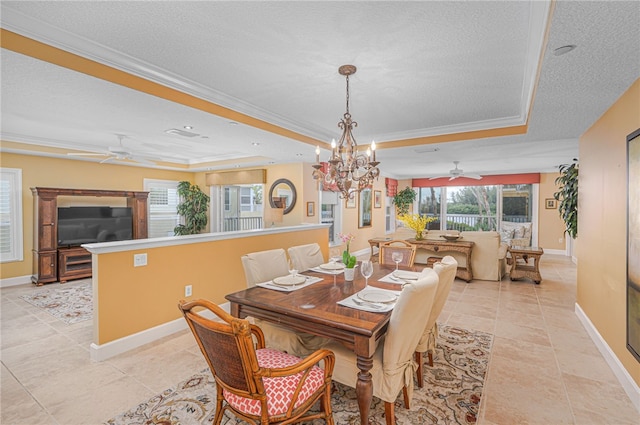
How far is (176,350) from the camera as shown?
273 centimetres

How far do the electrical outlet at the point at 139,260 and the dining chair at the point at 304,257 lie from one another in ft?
4.64

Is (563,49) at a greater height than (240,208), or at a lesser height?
greater

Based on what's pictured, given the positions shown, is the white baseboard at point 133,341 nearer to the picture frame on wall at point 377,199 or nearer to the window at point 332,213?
the window at point 332,213

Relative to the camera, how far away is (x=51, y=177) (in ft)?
17.4

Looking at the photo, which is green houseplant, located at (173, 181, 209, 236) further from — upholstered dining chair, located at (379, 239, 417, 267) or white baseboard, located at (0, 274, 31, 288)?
upholstered dining chair, located at (379, 239, 417, 267)

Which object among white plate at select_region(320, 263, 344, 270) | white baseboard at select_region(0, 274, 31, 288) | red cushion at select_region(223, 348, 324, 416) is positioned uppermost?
white plate at select_region(320, 263, 344, 270)

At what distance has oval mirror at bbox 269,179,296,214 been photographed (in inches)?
240

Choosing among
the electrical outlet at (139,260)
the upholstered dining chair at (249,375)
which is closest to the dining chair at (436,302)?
Answer: the upholstered dining chair at (249,375)

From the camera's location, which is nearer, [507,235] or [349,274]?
[349,274]

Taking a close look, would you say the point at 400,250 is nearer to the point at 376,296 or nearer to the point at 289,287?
the point at 376,296

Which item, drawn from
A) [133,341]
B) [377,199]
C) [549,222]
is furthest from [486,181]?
[133,341]

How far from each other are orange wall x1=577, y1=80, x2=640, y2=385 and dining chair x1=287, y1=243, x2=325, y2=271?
2617mm

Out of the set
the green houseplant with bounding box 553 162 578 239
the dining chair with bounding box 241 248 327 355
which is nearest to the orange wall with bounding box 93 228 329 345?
the dining chair with bounding box 241 248 327 355

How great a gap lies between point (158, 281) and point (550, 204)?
948 centimetres
